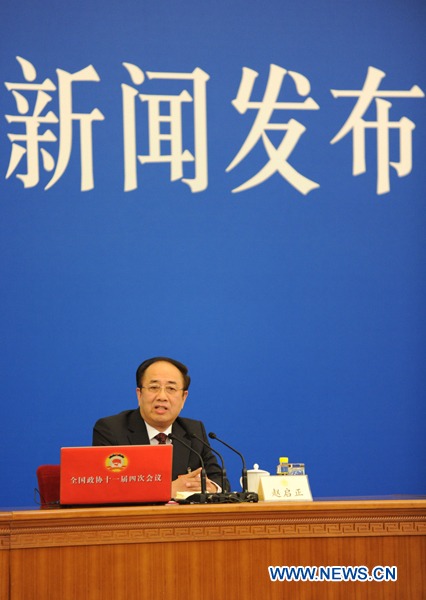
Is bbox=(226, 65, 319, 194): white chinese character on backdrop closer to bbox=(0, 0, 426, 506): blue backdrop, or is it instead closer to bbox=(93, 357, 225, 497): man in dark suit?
bbox=(0, 0, 426, 506): blue backdrop

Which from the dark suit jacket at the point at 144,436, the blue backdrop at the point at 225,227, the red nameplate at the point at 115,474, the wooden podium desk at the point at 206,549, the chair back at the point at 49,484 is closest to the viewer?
the wooden podium desk at the point at 206,549

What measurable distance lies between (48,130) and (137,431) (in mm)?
1585

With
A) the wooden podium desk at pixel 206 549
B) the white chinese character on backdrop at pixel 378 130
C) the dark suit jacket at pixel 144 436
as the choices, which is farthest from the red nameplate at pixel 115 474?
the white chinese character on backdrop at pixel 378 130

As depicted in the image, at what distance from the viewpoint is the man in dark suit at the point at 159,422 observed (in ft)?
8.14

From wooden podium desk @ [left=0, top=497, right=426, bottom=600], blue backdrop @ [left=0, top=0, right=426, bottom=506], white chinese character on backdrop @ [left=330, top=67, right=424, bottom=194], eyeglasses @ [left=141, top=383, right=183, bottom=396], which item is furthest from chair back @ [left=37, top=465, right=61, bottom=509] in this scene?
white chinese character on backdrop @ [left=330, top=67, right=424, bottom=194]

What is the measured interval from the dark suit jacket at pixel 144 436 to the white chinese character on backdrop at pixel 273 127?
129 centimetres

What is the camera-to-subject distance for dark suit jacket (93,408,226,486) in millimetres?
2463

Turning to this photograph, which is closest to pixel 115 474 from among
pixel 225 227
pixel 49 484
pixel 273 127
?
pixel 49 484

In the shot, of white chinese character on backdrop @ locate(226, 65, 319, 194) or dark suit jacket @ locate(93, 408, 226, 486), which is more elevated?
white chinese character on backdrop @ locate(226, 65, 319, 194)

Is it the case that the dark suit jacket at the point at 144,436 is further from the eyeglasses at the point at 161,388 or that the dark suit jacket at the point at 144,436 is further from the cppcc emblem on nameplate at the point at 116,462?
the cppcc emblem on nameplate at the point at 116,462

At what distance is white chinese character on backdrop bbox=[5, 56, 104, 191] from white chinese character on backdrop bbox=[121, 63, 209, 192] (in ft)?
0.55

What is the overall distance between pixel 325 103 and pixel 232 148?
56cm

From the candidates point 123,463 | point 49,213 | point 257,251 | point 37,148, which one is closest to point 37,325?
point 49,213

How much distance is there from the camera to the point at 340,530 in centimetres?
170
